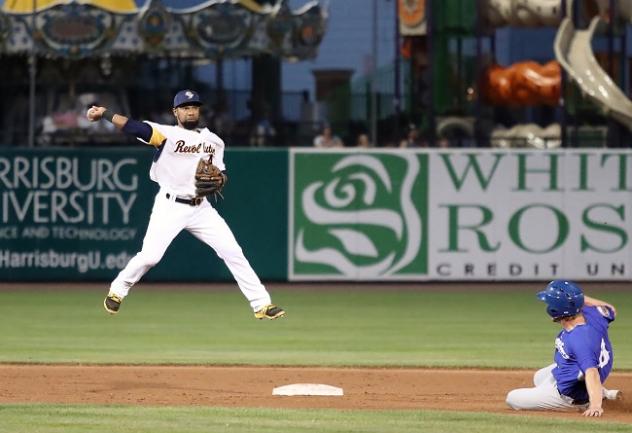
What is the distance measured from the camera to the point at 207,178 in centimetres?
1059

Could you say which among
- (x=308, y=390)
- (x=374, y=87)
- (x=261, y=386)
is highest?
(x=374, y=87)

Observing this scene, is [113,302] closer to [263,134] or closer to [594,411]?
[594,411]

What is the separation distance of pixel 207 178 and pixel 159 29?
54.8 ft

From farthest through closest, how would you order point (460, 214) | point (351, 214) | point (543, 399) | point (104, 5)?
point (104, 5) < point (460, 214) < point (351, 214) < point (543, 399)

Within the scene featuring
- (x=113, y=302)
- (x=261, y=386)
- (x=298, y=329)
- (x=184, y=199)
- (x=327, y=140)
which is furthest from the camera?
(x=327, y=140)

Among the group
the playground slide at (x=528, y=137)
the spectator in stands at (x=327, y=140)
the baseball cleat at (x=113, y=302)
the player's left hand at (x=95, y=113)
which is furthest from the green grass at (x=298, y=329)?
the playground slide at (x=528, y=137)

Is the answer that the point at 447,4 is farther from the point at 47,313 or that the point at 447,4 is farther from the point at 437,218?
the point at 47,313

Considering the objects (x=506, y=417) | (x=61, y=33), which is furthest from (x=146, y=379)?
(x=61, y=33)

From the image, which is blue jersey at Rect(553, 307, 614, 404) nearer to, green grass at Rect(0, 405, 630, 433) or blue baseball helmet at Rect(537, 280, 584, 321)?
blue baseball helmet at Rect(537, 280, 584, 321)

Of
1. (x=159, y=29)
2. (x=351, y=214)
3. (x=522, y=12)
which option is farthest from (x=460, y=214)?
(x=159, y=29)

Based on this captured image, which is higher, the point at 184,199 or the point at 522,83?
the point at 522,83

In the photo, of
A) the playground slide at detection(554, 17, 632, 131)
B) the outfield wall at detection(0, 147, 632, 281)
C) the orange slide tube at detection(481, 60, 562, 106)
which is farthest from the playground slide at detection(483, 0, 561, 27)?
the outfield wall at detection(0, 147, 632, 281)

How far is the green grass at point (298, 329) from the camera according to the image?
12906 millimetres

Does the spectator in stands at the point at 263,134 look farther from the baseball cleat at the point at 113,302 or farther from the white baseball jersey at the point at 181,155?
the baseball cleat at the point at 113,302
